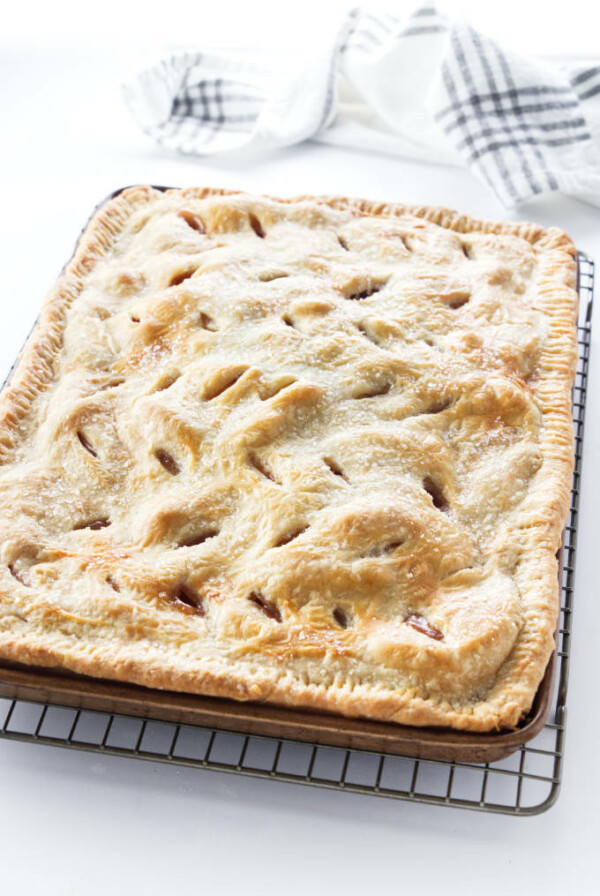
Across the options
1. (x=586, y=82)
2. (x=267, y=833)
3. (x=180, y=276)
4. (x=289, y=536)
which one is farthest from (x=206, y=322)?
(x=586, y=82)

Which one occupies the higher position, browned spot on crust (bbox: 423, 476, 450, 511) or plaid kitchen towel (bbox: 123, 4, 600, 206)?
plaid kitchen towel (bbox: 123, 4, 600, 206)

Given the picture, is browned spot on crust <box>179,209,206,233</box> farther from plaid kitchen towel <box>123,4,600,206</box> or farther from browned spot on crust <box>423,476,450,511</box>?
browned spot on crust <box>423,476,450,511</box>

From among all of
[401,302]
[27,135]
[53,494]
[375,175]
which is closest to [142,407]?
[53,494]

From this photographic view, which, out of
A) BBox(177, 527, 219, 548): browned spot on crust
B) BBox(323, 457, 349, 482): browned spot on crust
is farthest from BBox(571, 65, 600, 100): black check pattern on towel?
BBox(177, 527, 219, 548): browned spot on crust

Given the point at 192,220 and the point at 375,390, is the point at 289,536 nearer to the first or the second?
the point at 375,390

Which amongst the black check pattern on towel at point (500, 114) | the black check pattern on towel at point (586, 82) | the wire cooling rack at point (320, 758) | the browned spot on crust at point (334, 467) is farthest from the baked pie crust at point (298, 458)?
the black check pattern on towel at point (586, 82)

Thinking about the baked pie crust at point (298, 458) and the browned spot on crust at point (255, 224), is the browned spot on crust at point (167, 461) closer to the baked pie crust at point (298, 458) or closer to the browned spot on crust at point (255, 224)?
the baked pie crust at point (298, 458)
